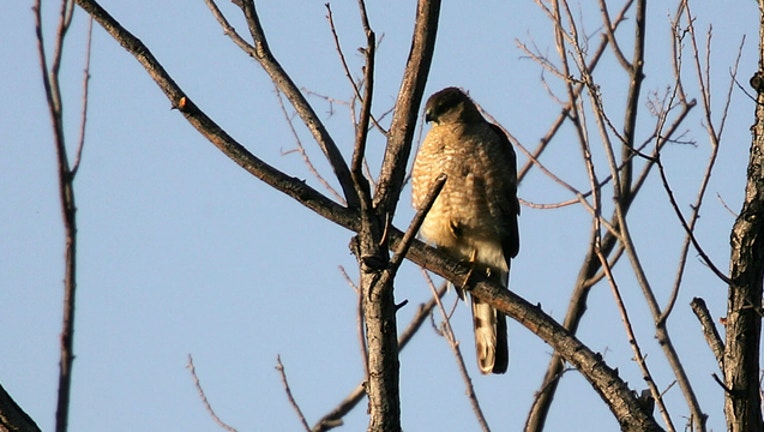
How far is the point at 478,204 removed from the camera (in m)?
5.57

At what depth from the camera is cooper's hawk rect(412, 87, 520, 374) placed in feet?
18.2

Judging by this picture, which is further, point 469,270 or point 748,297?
point 469,270

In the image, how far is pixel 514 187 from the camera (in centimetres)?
570

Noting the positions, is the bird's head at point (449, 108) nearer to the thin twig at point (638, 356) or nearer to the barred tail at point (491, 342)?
the barred tail at point (491, 342)

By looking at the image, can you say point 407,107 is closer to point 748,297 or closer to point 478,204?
point 748,297

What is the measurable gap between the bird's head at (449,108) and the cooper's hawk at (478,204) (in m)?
0.06

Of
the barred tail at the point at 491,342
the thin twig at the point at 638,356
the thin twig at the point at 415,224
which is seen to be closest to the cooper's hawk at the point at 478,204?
the barred tail at the point at 491,342

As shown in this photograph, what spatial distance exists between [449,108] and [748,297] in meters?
3.37

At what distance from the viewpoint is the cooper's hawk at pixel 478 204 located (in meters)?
5.56

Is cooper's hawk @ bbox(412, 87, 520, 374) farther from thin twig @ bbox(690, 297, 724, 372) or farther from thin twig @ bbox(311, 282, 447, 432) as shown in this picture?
thin twig @ bbox(690, 297, 724, 372)

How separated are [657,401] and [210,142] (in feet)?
4.79

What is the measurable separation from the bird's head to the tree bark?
3.20 metres

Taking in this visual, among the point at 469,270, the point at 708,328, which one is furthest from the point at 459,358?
the point at 708,328

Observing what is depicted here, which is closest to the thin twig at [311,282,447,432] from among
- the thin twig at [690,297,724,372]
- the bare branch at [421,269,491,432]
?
the bare branch at [421,269,491,432]
